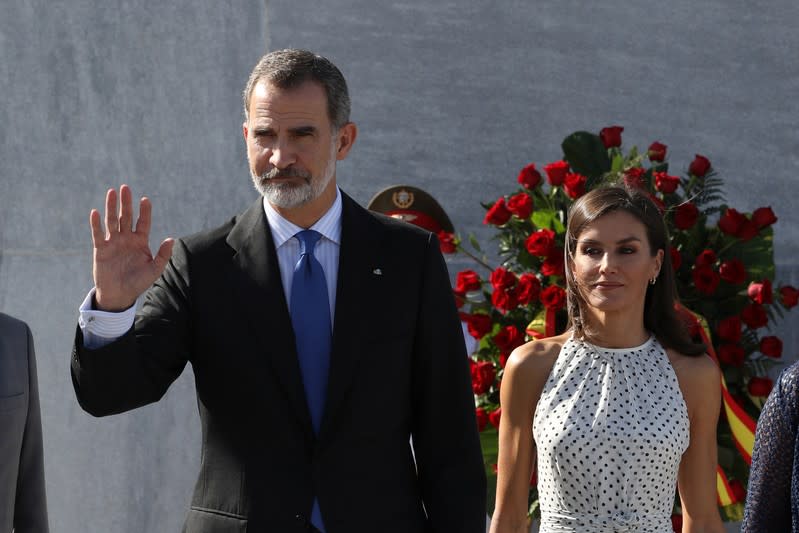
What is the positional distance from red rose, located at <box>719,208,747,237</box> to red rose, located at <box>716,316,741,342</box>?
0.30m

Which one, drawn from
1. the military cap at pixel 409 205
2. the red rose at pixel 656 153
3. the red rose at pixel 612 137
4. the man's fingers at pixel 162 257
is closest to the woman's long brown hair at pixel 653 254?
the red rose at pixel 612 137

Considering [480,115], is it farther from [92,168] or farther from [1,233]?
[1,233]

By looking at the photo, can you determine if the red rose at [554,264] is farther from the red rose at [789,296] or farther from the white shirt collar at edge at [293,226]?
the white shirt collar at edge at [293,226]

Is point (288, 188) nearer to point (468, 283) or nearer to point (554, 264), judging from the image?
point (554, 264)

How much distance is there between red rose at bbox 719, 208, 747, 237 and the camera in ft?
13.6

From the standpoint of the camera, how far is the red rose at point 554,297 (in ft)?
12.6

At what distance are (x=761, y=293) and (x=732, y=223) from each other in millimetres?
257

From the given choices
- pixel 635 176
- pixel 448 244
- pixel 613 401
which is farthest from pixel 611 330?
pixel 448 244

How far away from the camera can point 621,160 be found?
4254 millimetres

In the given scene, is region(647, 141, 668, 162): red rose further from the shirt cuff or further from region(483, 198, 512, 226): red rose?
the shirt cuff

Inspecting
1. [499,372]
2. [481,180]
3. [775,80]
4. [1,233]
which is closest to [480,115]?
[481,180]

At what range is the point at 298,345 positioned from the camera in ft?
8.25

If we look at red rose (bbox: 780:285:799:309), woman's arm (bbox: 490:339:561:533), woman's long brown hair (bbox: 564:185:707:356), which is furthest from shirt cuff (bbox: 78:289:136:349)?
red rose (bbox: 780:285:799:309)

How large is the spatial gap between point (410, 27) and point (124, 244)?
11.5ft
